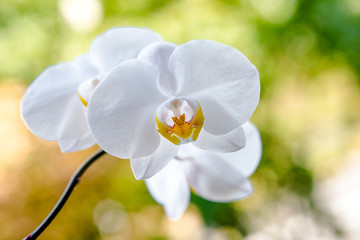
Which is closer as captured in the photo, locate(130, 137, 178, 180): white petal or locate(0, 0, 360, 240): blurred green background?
locate(130, 137, 178, 180): white petal

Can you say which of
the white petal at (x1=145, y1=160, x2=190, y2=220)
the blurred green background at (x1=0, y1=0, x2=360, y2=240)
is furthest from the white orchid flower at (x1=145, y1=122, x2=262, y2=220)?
the blurred green background at (x1=0, y1=0, x2=360, y2=240)

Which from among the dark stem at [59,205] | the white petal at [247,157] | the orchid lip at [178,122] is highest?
the orchid lip at [178,122]

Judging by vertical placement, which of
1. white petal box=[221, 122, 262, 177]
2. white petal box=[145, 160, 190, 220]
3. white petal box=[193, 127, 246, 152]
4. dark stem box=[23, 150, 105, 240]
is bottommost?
white petal box=[145, 160, 190, 220]

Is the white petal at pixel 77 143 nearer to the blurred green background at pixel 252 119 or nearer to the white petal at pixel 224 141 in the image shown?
the white petal at pixel 224 141

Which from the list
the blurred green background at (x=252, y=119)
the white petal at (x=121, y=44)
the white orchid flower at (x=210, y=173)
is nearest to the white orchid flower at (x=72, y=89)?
the white petal at (x=121, y=44)

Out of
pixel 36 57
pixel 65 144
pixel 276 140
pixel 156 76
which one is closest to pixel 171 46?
pixel 156 76

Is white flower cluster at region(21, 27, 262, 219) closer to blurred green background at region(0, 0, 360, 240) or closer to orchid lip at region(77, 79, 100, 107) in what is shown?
orchid lip at region(77, 79, 100, 107)

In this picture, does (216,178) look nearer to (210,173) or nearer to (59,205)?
(210,173)

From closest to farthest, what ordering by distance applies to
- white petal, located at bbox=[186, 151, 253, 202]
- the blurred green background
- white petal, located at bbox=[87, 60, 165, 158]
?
white petal, located at bbox=[87, 60, 165, 158] < white petal, located at bbox=[186, 151, 253, 202] < the blurred green background

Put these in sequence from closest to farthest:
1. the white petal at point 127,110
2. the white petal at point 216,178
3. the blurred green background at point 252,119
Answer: the white petal at point 127,110 → the white petal at point 216,178 → the blurred green background at point 252,119
